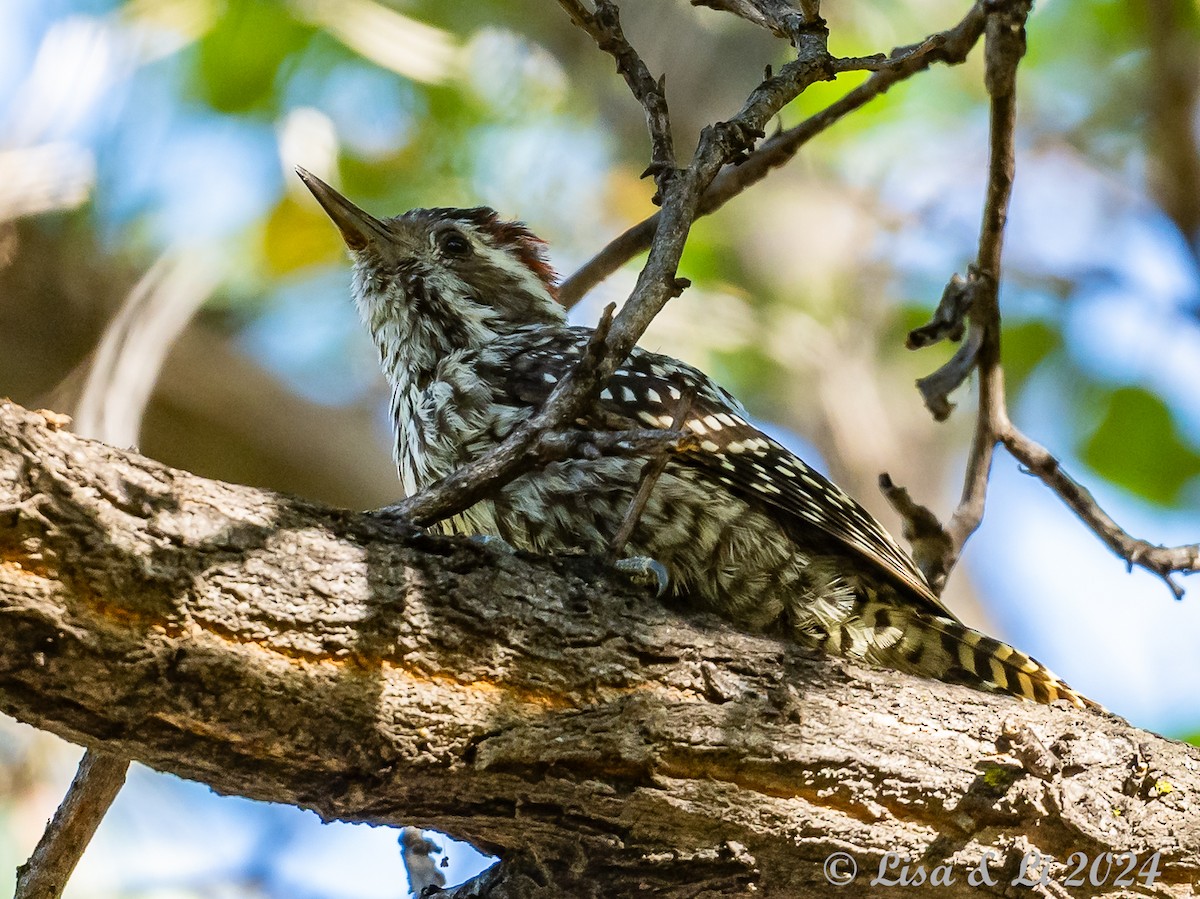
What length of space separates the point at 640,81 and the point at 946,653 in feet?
5.84

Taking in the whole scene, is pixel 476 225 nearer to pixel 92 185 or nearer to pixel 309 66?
pixel 92 185

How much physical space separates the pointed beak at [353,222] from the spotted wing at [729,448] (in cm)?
89

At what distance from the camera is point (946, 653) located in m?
3.58

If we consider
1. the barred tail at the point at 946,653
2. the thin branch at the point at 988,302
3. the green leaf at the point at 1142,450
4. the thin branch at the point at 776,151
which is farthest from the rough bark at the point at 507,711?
the green leaf at the point at 1142,450

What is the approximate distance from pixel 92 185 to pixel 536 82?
9.53ft

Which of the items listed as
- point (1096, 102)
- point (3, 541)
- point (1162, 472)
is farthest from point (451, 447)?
point (1096, 102)

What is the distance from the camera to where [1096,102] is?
777 cm

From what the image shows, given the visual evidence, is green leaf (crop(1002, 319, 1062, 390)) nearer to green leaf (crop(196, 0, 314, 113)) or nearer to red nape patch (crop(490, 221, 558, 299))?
red nape patch (crop(490, 221, 558, 299))

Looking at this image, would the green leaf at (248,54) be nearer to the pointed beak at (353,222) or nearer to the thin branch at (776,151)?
the pointed beak at (353,222)

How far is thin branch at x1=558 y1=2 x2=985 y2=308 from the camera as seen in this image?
359 cm

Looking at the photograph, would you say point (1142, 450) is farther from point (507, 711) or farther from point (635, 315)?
point (507, 711)

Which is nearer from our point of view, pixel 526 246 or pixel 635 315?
pixel 635 315

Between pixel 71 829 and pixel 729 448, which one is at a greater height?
pixel 729 448

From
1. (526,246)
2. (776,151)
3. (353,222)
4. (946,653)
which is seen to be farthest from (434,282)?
(946,653)
